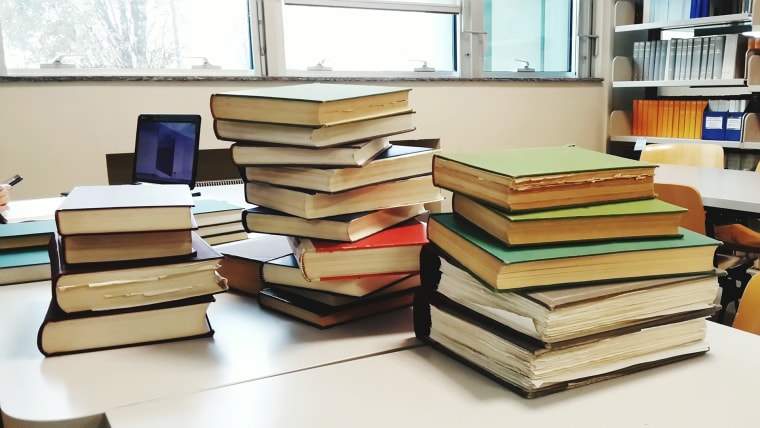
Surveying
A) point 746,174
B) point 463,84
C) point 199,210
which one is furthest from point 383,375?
point 463,84

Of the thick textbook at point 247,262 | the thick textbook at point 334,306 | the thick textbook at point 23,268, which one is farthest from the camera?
the thick textbook at point 23,268

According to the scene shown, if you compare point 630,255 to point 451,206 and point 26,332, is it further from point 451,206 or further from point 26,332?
point 26,332

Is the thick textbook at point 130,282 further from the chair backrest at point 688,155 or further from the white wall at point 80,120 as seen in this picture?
the chair backrest at point 688,155

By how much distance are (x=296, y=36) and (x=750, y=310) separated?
3.00 metres

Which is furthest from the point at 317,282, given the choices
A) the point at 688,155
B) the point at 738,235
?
the point at 688,155

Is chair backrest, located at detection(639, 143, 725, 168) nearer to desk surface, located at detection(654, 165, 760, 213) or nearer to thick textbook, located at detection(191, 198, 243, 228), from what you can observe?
desk surface, located at detection(654, 165, 760, 213)

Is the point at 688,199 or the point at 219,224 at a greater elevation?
the point at 219,224

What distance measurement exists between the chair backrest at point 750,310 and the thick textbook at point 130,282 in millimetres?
848

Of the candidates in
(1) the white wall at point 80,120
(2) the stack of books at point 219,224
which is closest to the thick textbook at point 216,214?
(2) the stack of books at point 219,224

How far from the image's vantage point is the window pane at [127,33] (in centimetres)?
292

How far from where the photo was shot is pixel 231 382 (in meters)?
0.71

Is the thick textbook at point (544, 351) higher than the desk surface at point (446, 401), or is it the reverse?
the thick textbook at point (544, 351)

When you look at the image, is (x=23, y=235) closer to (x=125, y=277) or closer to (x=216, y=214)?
(x=216, y=214)

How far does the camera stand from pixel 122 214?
2.60ft
